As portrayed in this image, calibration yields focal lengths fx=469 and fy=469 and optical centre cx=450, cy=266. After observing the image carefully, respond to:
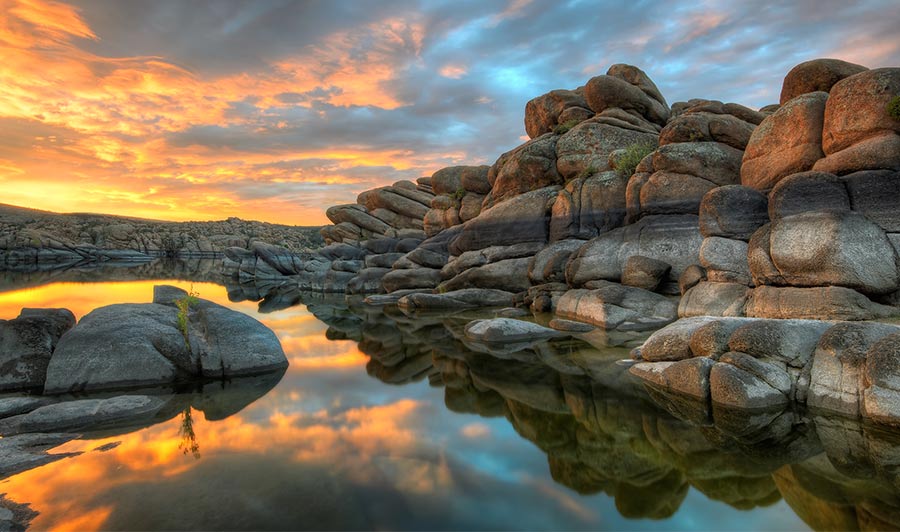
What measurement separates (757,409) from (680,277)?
35.8 feet

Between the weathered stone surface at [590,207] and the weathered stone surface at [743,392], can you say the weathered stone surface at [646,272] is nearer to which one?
the weathered stone surface at [590,207]

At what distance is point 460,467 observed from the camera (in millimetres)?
6820

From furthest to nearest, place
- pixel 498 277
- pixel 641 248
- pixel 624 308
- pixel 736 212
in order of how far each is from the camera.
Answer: pixel 498 277, pixel 641 248, pixel 624 308, pixel 736 212

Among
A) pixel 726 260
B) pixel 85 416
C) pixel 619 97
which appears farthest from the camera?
pixel 619 97

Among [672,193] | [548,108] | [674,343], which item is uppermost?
[548,108]

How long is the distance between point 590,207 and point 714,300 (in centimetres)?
1107

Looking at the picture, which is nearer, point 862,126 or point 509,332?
point 862,126

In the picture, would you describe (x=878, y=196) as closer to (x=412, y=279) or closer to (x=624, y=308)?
(x=624, y=308)

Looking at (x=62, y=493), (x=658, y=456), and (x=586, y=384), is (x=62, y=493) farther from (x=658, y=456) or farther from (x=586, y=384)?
(x=586, y=384)

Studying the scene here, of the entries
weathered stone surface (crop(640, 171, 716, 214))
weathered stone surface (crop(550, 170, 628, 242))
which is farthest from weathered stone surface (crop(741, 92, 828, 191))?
weathered stone surface (crop(550, 170, 628, 242))

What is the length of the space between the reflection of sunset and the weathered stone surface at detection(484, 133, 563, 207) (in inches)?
941

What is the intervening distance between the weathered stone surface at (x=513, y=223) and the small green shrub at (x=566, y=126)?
5692mm

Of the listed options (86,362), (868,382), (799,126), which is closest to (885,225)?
(799,126)

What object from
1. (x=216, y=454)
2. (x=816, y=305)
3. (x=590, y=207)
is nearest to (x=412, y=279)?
(x=590, y=207)
